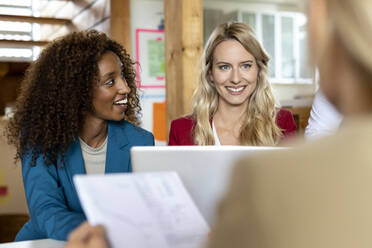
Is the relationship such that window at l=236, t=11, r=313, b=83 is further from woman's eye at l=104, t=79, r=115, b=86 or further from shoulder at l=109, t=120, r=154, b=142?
woman's eye at l=104, t=79, r=115, b=86

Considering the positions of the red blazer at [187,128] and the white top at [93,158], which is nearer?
the white top at [93,158]

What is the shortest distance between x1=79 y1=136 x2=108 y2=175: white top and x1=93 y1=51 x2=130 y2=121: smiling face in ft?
0.43

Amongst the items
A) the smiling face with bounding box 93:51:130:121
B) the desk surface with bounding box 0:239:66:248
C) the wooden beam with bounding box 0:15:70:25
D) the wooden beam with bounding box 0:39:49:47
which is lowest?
the desk surface with bounding box 0:239:66:248

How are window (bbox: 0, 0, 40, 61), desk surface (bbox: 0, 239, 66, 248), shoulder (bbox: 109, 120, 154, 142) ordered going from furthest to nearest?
window (bbox: 0, 0, 40, 61), shoulder (bbox: 109, 120, 154, 142), desk surface (bbox: 0, 239, 66, 248)

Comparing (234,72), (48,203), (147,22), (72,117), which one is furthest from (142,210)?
(147,22)

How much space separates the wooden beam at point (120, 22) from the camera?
358 cm

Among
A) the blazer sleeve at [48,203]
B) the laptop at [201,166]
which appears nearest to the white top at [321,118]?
the laptop at [201,166]

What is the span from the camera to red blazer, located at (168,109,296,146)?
6.68ft

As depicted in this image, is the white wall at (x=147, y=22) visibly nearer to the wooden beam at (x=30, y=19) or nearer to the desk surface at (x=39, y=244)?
the wooden beam at (x=30, y=19)

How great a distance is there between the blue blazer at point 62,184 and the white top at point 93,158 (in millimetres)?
48

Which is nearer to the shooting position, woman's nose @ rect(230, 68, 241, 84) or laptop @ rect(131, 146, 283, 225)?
laptop @ rect(131, 146, 283, 225)

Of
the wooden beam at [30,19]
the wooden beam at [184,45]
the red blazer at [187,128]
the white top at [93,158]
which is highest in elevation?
the wooden beam at [30,19]

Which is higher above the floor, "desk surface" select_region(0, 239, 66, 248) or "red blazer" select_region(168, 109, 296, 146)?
"red blazer" select_region(168, 109, 296, 146)

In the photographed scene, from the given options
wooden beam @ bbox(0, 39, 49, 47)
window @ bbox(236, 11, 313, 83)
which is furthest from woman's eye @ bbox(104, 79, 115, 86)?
window @ bbox(236, 11, 313, 83)
